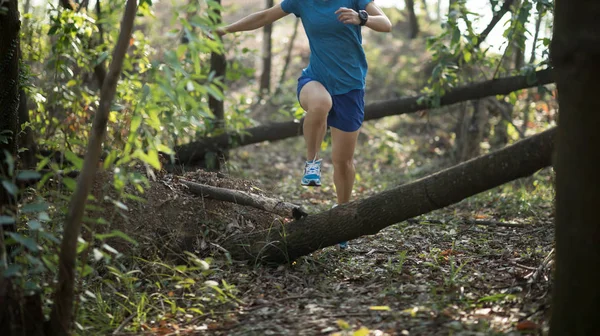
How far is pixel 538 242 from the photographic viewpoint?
518cm

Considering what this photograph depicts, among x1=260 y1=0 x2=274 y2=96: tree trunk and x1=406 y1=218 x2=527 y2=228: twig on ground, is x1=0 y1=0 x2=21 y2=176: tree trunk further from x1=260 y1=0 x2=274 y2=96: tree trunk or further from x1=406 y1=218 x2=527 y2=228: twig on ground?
x1=260 y1=0 x2=274 y2=96: tree trunk

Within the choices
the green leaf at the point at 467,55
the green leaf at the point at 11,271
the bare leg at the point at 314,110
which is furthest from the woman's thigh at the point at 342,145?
the green leaf at the point at 11,271

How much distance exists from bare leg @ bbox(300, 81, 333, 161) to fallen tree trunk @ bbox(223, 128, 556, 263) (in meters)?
0.80

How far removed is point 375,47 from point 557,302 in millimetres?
14950

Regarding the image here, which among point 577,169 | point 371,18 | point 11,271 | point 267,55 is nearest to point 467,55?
point 371,18

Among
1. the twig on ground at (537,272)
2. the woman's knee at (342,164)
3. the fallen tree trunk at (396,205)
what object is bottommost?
the twig on ground at (537,272)

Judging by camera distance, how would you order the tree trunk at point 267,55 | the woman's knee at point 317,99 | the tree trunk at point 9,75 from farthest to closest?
the tree trunk at point 267,55
the woman's knee at point 317,99
the tree trunk at point 9,75

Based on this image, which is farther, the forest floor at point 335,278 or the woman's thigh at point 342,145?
the woman's thigh at point 342,145

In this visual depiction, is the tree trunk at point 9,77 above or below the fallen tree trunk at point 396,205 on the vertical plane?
above

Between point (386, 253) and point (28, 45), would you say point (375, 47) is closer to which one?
point (28, 45)

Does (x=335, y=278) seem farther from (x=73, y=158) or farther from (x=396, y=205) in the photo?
(x=73, y=158)

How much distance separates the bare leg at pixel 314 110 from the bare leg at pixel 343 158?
5.2 inches

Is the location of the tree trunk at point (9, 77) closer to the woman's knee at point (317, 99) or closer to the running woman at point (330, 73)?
the running woman at point (330, 73)

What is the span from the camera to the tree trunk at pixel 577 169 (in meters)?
2.91
